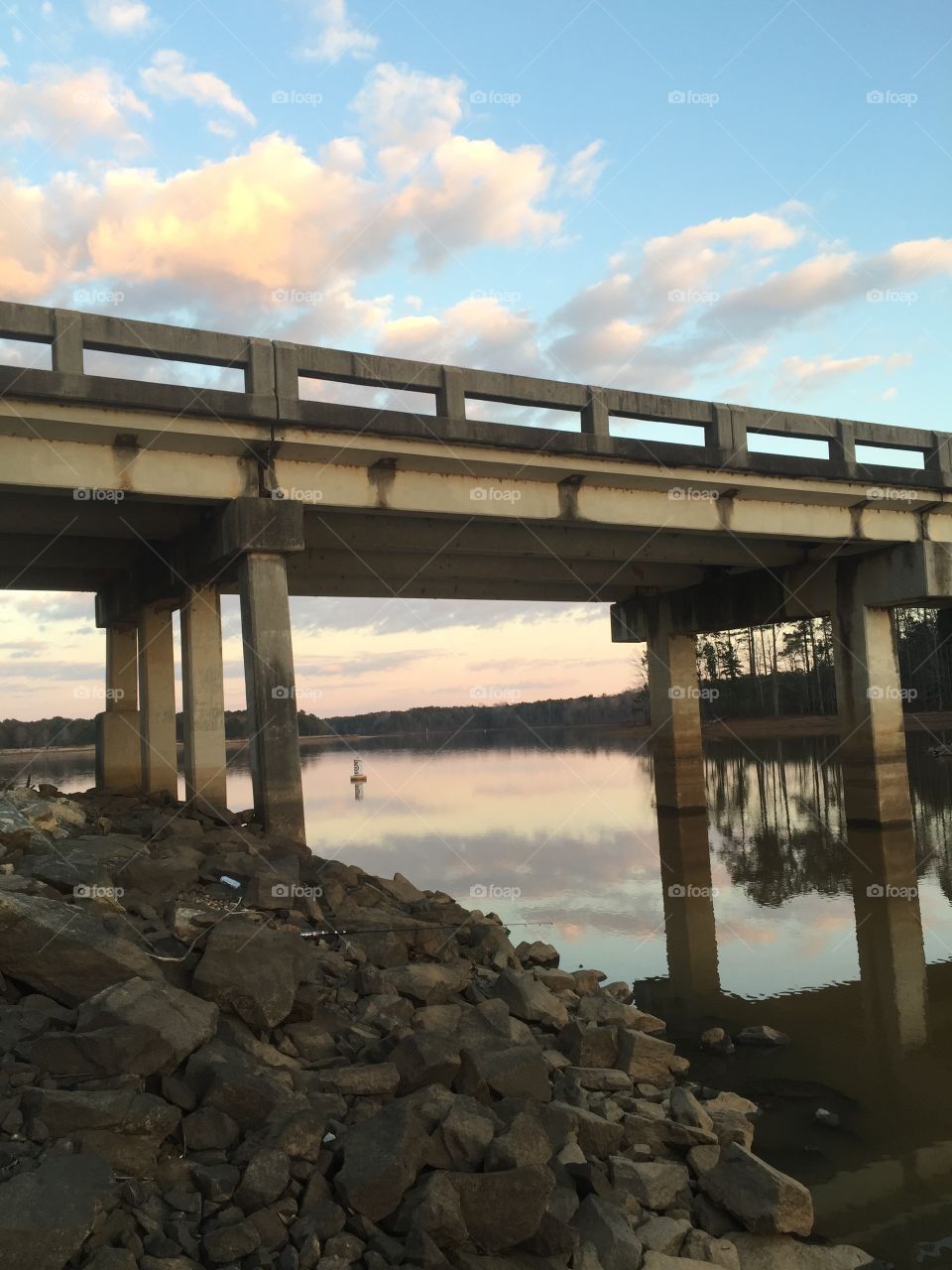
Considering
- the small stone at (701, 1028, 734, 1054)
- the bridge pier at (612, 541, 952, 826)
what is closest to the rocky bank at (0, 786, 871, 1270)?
the small stone at (701, 1028, 734, 1054)

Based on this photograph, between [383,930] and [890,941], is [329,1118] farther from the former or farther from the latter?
[890,941]

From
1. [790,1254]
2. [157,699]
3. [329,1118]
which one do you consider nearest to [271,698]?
[157,699]

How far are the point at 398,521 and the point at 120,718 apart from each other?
8.33 m

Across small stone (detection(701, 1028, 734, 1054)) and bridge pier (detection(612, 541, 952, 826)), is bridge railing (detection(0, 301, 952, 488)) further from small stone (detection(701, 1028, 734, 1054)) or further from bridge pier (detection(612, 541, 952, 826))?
small stone (detection(701, 1028, 734, 1054))

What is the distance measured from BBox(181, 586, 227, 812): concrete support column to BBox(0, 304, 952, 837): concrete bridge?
40 millimetres

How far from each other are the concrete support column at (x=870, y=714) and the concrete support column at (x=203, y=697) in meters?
13.7

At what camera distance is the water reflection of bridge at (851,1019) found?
261 inches

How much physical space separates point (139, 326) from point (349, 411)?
3134 mm

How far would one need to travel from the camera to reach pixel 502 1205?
5215mm

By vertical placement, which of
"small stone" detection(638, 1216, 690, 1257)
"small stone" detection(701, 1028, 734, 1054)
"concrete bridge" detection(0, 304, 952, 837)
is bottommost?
"small stone" detection(701, 1028, 734, 1054)

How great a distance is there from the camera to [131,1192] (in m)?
5.04

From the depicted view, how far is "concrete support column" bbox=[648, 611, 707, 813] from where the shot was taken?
25.8m

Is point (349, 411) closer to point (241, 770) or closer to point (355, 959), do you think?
point (355, 959)

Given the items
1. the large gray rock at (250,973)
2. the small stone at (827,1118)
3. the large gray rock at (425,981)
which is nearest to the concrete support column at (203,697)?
the large gray rock at (425,981)
